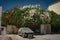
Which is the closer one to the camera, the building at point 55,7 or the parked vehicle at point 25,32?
the parked vehicle at point 25,32

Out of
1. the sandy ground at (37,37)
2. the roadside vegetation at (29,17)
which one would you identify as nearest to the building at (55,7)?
the roadside vegetation at (29,17)

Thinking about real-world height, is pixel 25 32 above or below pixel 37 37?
above

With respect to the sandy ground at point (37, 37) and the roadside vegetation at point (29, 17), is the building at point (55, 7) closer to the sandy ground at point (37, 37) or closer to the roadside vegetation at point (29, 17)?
the roadside vegetation at point (29, 17)

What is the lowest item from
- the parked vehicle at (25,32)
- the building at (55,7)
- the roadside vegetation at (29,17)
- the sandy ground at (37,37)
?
the sandy ground at (37,37)

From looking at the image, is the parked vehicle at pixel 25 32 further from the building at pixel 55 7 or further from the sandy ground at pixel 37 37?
the building at pixel 55 7

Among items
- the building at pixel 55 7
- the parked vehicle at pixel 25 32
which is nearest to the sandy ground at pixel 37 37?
the parked vehicle at pixel 25 32

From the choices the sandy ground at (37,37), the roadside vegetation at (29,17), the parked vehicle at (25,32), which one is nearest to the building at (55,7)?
the roadside vegetation at (29,17)

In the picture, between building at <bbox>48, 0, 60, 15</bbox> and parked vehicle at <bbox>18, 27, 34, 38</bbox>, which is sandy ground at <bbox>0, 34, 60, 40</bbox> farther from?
building at <bbox>48, 0, 60, 15</bbox>

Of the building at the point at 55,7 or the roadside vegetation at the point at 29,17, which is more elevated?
the building at the point at 55,7

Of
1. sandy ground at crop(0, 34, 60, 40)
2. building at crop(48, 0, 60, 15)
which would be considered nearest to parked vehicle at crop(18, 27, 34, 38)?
sandy ground at crop(0, 34, 60, 40)

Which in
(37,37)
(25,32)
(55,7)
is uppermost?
(55,7)

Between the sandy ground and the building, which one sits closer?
the sandy ground

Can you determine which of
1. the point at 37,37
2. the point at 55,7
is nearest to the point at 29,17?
the point at 37,37

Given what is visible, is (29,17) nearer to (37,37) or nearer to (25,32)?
(25,32)
